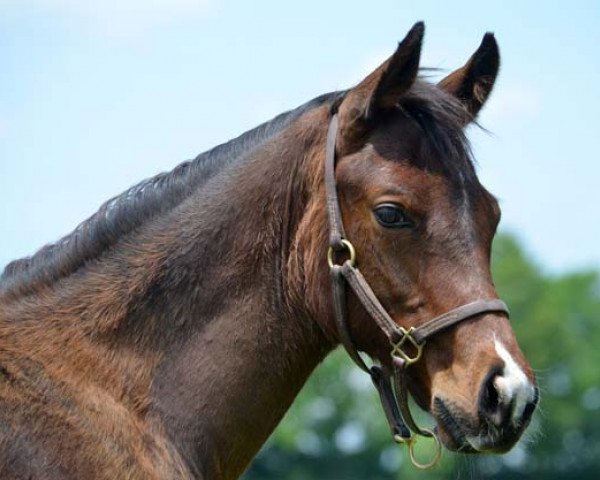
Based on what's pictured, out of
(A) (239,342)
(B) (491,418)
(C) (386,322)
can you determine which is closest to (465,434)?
(B) (491,418)

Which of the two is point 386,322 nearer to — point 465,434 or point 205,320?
point 465,434

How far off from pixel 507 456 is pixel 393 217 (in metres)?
82.8

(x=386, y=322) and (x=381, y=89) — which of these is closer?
(x=386, y=322)

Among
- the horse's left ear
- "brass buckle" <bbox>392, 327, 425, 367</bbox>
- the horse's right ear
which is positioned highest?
the horse's right ear

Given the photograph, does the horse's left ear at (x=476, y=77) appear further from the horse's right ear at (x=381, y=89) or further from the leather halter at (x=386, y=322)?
the leather halter at (x=386, y=322)

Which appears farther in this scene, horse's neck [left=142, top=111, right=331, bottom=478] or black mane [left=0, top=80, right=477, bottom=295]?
black mane [left=0, top=80, right=477, bottom=295]

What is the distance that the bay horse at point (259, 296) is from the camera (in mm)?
6223

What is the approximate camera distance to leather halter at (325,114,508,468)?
250 inches

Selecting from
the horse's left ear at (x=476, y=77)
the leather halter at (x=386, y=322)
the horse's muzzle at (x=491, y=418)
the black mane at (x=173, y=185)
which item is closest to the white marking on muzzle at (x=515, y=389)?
the horse's muzzle at (x=491, y=418)

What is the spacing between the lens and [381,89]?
6.78m

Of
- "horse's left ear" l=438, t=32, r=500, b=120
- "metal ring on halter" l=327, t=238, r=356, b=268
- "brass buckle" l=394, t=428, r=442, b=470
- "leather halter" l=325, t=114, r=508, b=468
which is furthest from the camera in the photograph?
"horse's left ear" l=438, t=32, r=500, b=120

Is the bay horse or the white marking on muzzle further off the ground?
the bay horse

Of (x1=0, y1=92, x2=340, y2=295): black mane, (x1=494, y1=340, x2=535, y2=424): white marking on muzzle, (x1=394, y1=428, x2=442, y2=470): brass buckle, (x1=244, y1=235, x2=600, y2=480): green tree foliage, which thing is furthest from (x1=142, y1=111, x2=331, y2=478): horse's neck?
(x1=244, y1=235, x2=600, y2=480): green tree foliage

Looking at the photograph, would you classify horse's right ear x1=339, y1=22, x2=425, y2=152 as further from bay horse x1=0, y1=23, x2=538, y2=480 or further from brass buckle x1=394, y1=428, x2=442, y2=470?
brass buckle x1=394, y1=428, x2=442, y2=470
